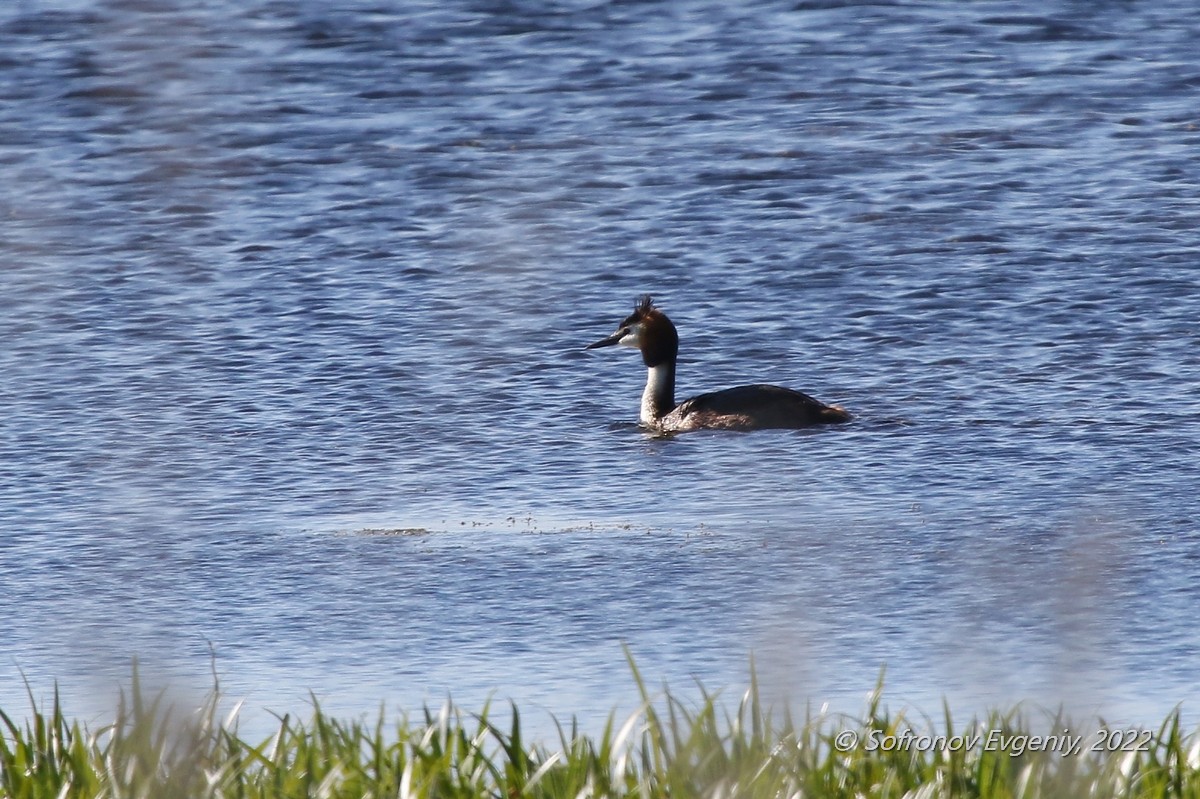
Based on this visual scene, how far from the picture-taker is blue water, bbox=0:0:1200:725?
5.30 metres

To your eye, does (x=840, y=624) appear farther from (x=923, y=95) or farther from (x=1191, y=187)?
(x=923, y=95)

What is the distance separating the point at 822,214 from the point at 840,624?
710cm

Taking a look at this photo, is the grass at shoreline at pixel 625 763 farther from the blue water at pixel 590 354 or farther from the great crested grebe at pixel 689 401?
the great crested grebe at pixel 689 401

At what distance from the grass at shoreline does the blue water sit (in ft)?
0.62

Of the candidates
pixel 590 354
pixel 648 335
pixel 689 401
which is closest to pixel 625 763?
pixel 689 401

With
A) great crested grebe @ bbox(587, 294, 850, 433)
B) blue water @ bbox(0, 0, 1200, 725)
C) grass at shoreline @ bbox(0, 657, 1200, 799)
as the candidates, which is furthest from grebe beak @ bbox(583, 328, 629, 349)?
grass at shoreline @ bbox(0, 657, 1200, 799)

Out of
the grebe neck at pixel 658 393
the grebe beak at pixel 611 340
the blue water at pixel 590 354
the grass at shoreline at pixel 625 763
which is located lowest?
the grebe neck at pixel 658 393

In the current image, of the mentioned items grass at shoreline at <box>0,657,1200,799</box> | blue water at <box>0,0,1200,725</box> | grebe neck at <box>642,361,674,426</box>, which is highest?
grass at shoreline at <box>0,657,1200,799</box>

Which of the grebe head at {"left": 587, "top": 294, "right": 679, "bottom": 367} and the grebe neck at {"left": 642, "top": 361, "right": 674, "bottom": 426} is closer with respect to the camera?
the grebe neck at {"left": 642, "top": 361, "right": 674, "bottom": 426}

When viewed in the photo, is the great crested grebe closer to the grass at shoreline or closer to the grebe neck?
the grebe neck

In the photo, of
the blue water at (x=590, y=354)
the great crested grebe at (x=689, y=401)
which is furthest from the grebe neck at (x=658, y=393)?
the blue water at (x=590, y=354)

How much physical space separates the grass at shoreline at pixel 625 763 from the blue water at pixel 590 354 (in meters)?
0.19

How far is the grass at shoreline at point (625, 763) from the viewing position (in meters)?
3.48

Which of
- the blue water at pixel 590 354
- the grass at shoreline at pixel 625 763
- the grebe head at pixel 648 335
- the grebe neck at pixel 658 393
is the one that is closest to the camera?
the grass at shoreline at pixel 625 763
